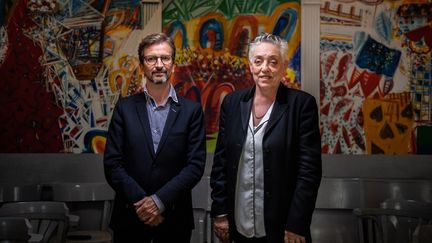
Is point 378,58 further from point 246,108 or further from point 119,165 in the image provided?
point 119,165

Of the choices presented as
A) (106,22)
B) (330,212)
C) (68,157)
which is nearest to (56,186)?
(68,157)

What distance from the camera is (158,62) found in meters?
2.96

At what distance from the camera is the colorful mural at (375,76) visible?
5.63 m

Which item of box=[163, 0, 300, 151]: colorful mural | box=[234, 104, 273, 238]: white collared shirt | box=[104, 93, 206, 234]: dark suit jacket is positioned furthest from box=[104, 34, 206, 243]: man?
box=[163, 0, 300, 151]: colorful mural

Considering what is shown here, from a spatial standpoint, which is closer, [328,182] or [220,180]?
Answer: [220,180]

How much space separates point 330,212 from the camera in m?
5.23

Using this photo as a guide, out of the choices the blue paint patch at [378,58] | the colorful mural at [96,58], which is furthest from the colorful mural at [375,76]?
the colorful mural at [96,58]

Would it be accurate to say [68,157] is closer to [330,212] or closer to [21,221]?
[330,212]

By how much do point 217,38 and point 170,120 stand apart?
2.86m

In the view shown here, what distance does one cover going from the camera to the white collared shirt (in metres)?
2.67

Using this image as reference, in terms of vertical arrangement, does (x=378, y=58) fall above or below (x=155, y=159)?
above

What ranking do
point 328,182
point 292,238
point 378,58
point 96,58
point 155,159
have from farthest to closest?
point 96,58, point 378,58, point 328,182, point 155,159, point 292,238

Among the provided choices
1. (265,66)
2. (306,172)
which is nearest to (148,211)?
(306,172)

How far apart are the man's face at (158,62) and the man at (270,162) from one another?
1.41 feet
